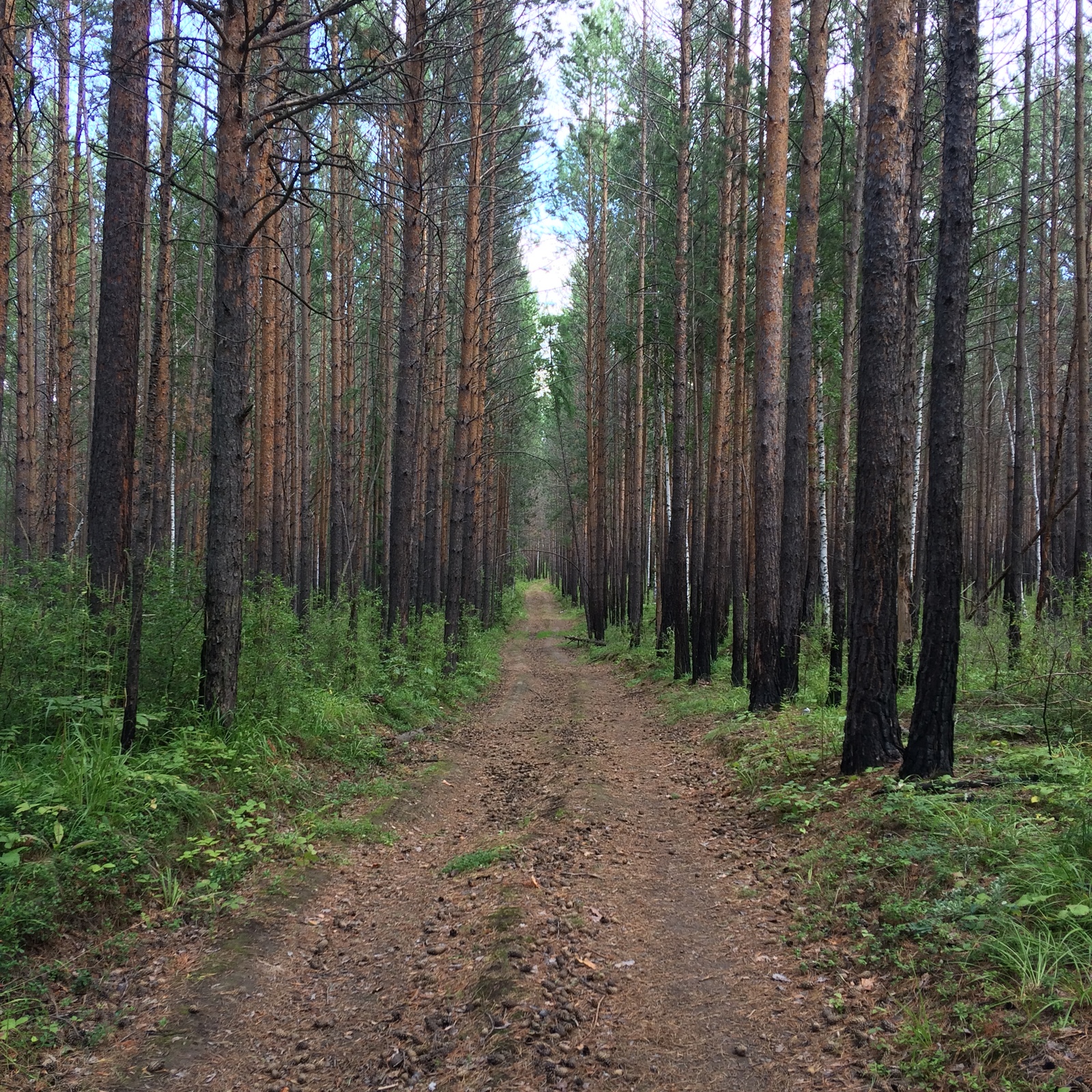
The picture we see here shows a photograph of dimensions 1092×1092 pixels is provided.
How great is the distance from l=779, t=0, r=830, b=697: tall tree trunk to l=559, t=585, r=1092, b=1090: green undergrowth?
3.03 m

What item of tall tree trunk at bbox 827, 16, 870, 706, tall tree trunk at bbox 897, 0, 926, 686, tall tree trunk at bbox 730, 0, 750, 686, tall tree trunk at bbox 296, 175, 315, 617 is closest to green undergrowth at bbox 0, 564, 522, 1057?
tall tree trunk at bbox 827, 16, 870, 706

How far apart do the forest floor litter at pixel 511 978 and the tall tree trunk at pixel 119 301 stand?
3889 mm

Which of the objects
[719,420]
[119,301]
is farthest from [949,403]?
[719,420]

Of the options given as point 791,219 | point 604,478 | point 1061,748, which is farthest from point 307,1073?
point 604,478

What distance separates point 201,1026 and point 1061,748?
5.91 m

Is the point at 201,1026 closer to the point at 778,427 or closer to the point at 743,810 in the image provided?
the point at 743,810

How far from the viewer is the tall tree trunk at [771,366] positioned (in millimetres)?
9984

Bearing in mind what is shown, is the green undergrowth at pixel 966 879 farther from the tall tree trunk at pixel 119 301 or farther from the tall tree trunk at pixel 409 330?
the tall tree trunk at pixel 409 330

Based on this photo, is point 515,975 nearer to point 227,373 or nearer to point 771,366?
point 227,373

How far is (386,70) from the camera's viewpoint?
6148mm

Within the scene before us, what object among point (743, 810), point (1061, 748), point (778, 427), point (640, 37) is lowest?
point (743, 810)

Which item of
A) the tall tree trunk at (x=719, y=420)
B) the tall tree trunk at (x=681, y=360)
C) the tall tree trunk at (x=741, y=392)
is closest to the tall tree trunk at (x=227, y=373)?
the tall tree trunk at (x=741, y=392)

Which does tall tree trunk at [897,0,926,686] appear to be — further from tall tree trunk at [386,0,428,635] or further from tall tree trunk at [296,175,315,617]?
tall tree trunk at [296,175,315,617]

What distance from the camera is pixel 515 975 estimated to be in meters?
3.59
